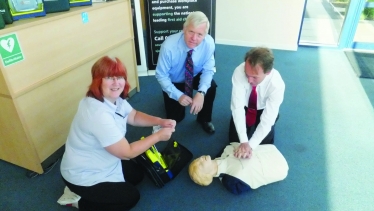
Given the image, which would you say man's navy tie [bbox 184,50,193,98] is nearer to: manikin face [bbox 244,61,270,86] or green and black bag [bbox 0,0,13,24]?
manikin face [bbox 244,61,270,86]

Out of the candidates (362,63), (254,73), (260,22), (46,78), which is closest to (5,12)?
(46,78)

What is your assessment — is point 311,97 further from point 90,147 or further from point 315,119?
point 90,147

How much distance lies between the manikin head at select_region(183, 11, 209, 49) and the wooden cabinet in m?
0.75

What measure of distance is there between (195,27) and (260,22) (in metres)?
2.34

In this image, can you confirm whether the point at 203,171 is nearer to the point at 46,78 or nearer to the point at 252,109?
the point at 252,109

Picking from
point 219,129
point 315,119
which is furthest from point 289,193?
point 315,119

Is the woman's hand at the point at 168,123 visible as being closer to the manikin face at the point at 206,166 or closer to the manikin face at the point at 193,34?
the manikin face at the point at 206,166

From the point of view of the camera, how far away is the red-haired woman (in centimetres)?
126

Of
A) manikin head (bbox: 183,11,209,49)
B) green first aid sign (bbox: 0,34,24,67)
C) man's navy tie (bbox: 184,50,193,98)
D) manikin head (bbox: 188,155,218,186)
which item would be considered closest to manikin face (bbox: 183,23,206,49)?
manikin head (bbox: 183,11,209,49)

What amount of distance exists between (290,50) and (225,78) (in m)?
1.38

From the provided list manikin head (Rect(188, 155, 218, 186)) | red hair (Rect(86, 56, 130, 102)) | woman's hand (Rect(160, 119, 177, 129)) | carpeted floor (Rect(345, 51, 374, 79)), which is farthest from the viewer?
carpeted floor (Rect(345, 51, 374, 79))

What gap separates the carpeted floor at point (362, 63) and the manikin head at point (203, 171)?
2.42m

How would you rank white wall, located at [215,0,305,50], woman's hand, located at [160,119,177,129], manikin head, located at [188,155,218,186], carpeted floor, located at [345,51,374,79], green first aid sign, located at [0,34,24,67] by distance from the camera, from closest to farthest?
green first aid sign, located at [0,34,24,67] → woman's hand, located at [160,119,177,129] → manikin head, located at [188,155,218,186] → carpeted floor, located at [345,51,374,79] → white wall, located at [215,0,305,50]

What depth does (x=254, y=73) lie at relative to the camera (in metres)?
1.57
